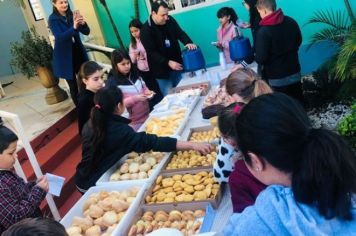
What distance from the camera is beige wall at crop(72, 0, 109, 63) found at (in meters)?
6.27

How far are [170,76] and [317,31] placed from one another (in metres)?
2.56

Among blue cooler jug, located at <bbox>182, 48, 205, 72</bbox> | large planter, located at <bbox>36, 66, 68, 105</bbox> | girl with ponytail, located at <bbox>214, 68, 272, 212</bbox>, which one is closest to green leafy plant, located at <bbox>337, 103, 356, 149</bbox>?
girl with ponytail, located at <bbox>214, 68, 272, 212</bbox>

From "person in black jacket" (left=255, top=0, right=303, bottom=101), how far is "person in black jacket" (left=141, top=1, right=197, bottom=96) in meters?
0.83

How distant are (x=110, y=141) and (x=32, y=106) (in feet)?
11.9

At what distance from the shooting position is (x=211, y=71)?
13.1 feet

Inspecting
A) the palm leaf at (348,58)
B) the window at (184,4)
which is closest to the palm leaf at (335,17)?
the palm leaf at (348,58)

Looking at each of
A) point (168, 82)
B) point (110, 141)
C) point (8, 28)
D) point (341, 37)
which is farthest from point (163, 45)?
point (8, 28)

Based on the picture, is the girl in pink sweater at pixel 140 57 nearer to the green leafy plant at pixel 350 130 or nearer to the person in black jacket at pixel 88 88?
the person in black jacket at pixel 88 88

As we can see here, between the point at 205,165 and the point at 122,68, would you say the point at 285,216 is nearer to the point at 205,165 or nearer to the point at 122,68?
the point at 205,165

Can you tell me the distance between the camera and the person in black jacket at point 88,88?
9.78 ft

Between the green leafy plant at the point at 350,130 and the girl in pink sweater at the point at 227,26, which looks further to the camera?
the girl in pink sweater at the point at 227,26

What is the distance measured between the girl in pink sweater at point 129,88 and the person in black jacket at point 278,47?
109cm

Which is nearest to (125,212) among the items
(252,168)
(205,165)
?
(205,165)

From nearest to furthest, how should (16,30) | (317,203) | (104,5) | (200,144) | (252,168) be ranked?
(317,203) < (252,168) < (200,144) < (104,5) < (16,30)
